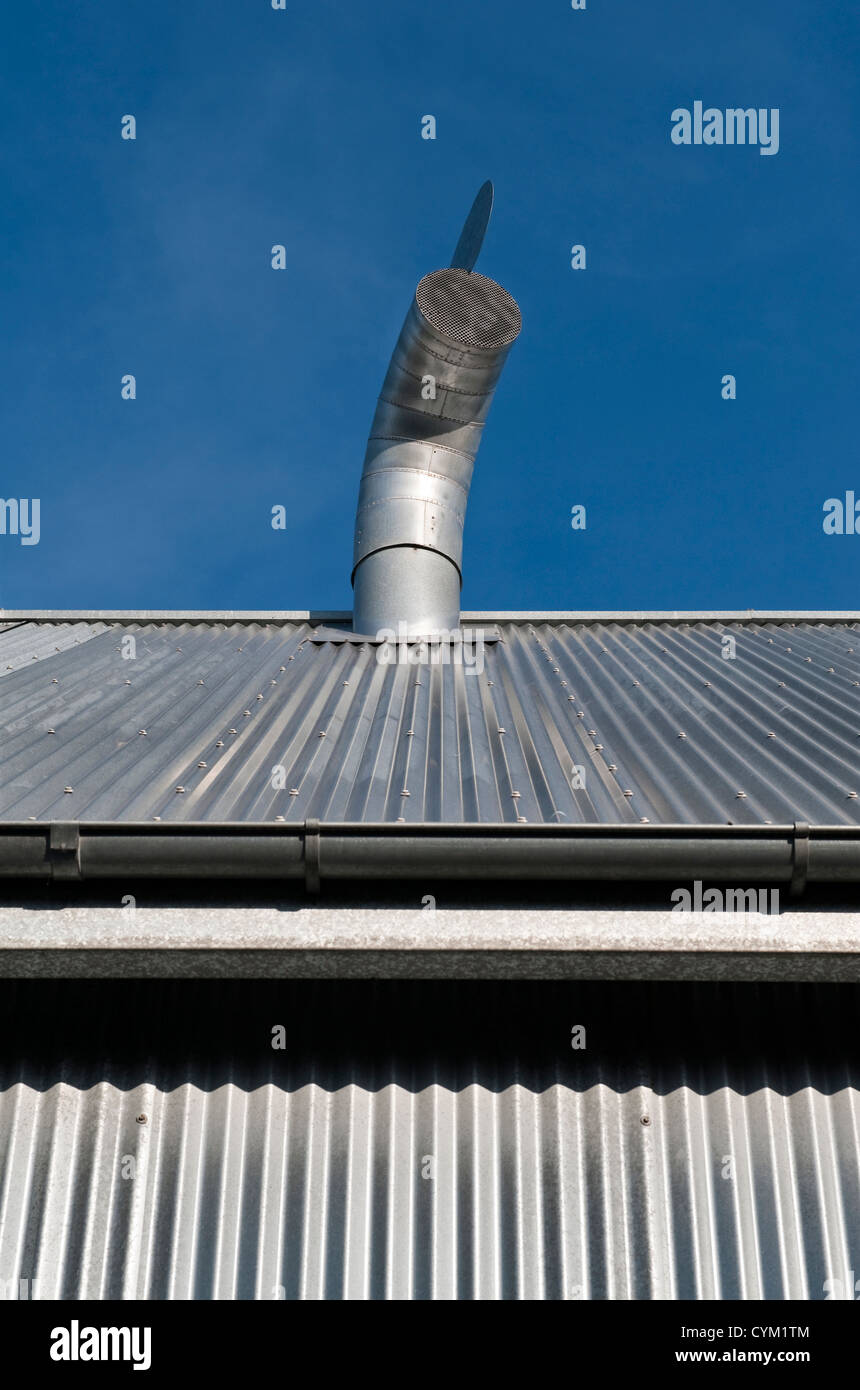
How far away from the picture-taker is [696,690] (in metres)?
5.96

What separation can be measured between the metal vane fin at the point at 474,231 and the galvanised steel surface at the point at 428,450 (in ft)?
4.53

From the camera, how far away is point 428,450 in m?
8.11

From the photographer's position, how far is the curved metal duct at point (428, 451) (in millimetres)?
7707

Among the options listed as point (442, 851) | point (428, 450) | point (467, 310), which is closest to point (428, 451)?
point (428, 450)

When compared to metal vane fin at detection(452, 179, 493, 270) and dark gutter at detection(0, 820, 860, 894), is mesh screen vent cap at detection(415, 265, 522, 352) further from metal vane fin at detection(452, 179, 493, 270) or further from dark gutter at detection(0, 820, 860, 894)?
dark gutter at detection(0, 820, 860, 894)

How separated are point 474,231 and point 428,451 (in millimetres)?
2346

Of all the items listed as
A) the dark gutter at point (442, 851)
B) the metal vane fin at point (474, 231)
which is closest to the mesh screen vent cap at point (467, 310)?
the metal vane fin at point (474, 231)

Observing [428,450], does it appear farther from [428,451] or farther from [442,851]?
[442,851]

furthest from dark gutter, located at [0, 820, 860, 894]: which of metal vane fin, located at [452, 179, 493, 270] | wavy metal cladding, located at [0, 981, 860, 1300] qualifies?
metal vane fin, located at [452, 179, 493, 270]

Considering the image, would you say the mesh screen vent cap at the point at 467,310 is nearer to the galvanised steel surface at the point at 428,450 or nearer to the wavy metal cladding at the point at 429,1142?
the galvanised steel surface at the point at 428,450

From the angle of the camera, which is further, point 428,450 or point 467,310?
point 428,450

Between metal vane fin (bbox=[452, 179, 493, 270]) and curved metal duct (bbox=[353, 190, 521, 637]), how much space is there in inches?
53.1

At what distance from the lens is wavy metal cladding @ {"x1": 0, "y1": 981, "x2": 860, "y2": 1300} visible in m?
3.34

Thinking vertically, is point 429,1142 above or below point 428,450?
below
